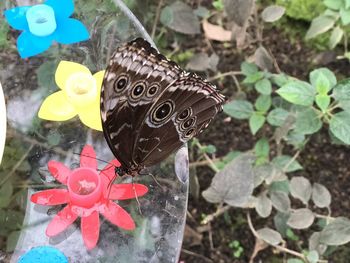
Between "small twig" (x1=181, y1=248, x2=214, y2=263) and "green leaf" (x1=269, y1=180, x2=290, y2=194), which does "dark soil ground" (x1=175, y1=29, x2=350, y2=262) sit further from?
"green leaf" (x1=269, y1=180, x2=290, y2=194)

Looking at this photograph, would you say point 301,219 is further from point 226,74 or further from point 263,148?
point 226,74

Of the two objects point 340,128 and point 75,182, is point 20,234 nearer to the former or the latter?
point 75,182

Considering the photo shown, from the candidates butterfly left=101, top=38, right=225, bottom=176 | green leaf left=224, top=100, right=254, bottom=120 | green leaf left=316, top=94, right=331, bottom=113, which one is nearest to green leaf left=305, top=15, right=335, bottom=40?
green leaf left=224, top=100, right=254, bottom=120

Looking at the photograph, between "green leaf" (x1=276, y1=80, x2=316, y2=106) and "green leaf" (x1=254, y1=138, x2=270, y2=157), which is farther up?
"green leaf" (x1=276, y1=80, x2=316, y2=106)

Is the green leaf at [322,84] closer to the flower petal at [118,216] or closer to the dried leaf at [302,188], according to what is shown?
the dried leaf at [302,188]

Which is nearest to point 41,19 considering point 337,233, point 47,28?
point 47,28

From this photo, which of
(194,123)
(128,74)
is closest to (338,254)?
(194,123)
